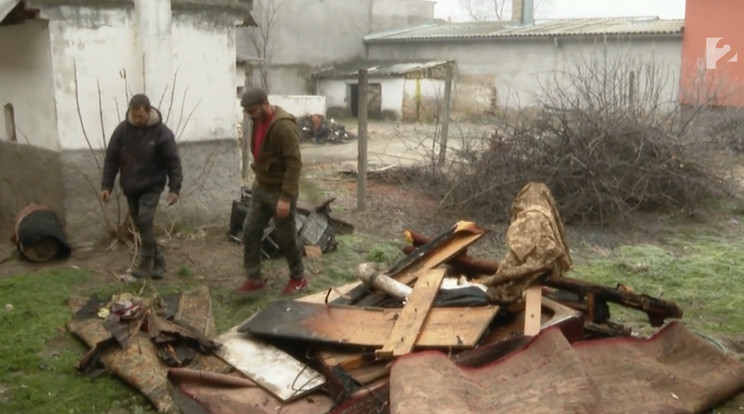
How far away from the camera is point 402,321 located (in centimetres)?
495

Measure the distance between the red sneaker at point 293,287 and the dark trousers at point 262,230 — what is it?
0.04m

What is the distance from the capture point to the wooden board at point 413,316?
15.3 ft

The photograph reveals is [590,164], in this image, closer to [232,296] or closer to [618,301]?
[618,301]

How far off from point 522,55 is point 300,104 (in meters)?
7.87

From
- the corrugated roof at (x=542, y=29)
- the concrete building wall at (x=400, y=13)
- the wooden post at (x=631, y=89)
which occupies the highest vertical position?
the concrete building wall at (x=400, y=13)

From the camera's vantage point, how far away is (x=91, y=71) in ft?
25.3

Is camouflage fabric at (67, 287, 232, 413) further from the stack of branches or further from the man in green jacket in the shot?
the stack of branches

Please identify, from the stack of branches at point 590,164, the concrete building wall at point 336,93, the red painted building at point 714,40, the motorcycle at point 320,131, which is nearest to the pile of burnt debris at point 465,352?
the stack of branches at point 590,164

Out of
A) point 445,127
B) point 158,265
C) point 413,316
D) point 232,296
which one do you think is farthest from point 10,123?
point 445,127

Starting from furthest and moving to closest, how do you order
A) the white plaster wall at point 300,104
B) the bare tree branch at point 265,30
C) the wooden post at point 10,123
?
1. the bare tree branch at point 265,30
2. the white plaster wall at point 300,104
3. the wooden post at point 10,123

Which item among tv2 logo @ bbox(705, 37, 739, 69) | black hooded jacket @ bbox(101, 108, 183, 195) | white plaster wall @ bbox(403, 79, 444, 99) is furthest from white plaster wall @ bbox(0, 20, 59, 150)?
white plaster wall @ bbox(403, 79, 444, 99)

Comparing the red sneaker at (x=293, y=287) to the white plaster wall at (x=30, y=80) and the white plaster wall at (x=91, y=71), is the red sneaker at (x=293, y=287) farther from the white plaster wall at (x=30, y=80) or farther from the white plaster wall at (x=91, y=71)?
the white plaster wall at (x=30, y=80)

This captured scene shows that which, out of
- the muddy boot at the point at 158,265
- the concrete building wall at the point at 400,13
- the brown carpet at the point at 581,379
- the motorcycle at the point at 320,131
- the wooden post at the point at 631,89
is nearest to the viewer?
the brown carpet at the point at 581,379

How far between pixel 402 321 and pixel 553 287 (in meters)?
1.19
